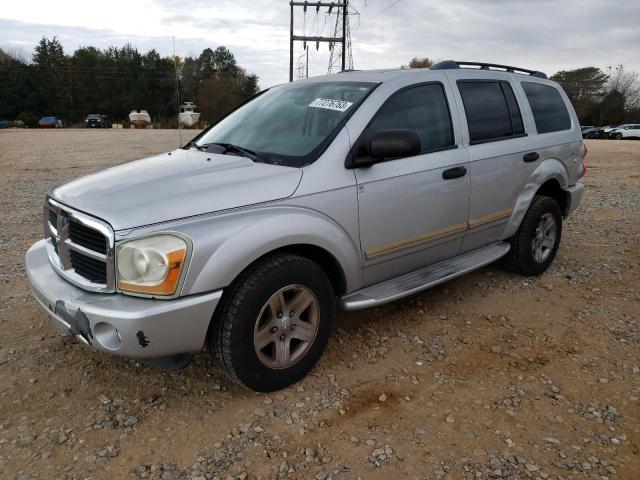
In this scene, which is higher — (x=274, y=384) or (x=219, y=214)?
(x=219, y=214)

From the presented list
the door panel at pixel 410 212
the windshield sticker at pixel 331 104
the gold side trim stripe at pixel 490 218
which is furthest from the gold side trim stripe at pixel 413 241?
the windshield sticker at pixel 331 104

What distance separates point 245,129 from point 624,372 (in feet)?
9.80

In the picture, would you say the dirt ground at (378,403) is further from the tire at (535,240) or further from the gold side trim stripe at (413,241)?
the gold side trim stripe at (413,241)

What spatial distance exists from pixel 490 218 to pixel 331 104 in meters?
1.65

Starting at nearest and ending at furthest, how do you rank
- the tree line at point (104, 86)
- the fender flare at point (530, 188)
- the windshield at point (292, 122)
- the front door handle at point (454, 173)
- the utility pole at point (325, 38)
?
the windshield at point (292, 122) < the front door handle at point (454, 173) < the fender flare at point (530, 188) < the utility pole at point (325, 38) < the tree line at point (104, 86)

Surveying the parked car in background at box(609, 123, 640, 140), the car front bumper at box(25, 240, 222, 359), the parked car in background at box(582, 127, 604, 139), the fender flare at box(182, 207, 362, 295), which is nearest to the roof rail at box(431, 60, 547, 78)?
the fender flare at box(182, 207, 362, 295)

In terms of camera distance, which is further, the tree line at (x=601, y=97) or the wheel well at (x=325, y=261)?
the tree line at (x=601, y=97)

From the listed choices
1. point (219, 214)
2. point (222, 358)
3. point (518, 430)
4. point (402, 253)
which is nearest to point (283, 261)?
point (219, 214)

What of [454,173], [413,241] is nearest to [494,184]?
[454,173]

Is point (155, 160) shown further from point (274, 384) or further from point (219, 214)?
point (274, 384)

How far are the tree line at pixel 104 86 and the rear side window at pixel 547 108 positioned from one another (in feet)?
201

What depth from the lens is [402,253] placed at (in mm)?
3373

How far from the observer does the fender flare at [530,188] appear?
4270 millimetres

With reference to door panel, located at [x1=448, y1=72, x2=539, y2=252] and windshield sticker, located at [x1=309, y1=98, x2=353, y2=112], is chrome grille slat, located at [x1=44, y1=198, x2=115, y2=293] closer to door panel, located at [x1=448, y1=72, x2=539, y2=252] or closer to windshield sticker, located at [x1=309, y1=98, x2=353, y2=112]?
windshield sticker, located at [x1=309, y1=98, x2=353, y2=112]
